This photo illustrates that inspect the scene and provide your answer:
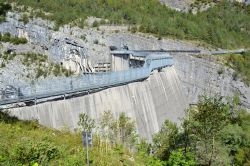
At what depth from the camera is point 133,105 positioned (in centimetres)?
2870

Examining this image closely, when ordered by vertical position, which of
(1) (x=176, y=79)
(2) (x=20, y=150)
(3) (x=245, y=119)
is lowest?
(3) (x=245, y=119)

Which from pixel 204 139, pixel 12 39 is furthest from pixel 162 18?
pixel 204 139

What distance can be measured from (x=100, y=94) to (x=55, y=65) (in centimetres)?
1535

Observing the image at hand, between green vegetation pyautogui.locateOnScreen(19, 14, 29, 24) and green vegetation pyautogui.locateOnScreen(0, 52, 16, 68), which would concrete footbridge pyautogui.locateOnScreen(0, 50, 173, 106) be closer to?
green vegetation pyautogui.locateOnScreen(0, 52, 16, 68)

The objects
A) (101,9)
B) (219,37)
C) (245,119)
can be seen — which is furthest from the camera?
(101,9)

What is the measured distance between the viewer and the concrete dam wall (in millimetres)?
21406

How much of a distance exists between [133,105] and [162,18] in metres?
29.1

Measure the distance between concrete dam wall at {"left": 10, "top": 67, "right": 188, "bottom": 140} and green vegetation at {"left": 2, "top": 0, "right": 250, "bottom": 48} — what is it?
1139 cm

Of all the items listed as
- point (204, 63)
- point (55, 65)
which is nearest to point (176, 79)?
point (204, 63)

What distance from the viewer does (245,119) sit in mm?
33969

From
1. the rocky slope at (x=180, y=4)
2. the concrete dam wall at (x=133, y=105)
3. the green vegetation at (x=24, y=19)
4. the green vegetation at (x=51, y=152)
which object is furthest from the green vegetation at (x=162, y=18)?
the green vegetation at (x=51, y=152)

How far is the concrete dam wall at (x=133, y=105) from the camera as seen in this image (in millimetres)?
21406

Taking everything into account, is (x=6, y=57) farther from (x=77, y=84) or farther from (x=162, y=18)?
(x=162, y=18)

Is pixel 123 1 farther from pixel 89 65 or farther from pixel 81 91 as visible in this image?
pixel 81 91
